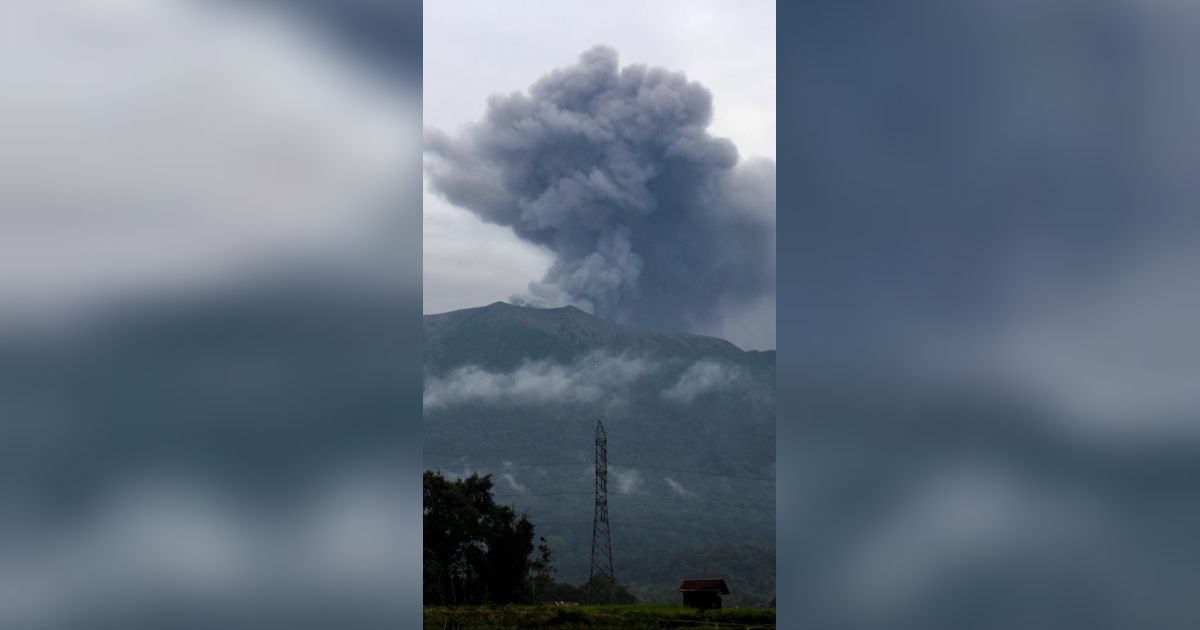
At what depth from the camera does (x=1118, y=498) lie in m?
2.23

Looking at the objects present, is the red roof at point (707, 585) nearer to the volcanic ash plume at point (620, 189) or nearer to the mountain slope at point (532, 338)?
the mountain slope at point (532, 338)

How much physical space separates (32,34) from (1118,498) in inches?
108

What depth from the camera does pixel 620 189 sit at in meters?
8.25

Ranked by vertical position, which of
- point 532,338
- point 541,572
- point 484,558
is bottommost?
point 541,572

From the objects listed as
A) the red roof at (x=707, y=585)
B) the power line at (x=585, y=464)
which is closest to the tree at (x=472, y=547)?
the power line at (x=585, y=464)

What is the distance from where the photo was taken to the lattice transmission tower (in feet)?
25.5

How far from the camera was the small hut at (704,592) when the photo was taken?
767 cm

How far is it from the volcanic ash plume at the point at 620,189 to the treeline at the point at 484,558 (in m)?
1.81

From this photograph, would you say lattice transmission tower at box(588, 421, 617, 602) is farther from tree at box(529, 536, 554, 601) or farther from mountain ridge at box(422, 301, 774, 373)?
mountain ridge at box(422, 301, 774, 373)

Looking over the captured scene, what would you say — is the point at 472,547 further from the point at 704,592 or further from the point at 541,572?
the point at 704,592

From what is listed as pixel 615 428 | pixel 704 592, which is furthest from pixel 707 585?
pixel 615 428

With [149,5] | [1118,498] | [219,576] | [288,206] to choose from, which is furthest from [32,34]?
Answer: [1118,498]

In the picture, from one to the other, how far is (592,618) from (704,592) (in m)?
0.95

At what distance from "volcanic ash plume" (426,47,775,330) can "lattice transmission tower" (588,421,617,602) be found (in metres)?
1.13
